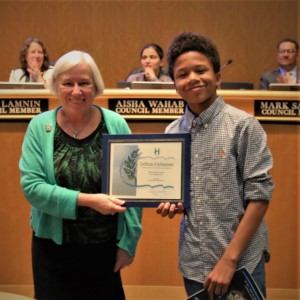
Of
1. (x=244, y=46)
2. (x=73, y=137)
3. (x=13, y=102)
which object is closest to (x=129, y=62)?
(x=244, y=46)

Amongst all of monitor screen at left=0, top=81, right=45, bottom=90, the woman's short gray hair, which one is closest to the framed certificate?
the woman's short gray hair

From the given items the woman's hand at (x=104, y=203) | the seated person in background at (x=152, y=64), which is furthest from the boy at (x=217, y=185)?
the seated person in background at (x=152, y=64)

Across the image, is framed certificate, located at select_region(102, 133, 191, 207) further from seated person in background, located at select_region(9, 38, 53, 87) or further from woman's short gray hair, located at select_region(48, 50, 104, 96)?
seated person in background, located at select_region(9, 38, 53, 87)

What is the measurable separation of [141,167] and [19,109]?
4.99 ft

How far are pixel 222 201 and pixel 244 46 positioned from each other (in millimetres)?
5755

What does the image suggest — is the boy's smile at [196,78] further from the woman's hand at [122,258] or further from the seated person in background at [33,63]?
the seated person in background at [33,63]

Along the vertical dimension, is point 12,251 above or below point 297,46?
below

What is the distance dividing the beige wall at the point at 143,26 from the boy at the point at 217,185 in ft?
18.1

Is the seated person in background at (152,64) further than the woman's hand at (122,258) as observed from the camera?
Yes

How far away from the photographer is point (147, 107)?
2.89 meters

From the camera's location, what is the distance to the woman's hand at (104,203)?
5.29 ft

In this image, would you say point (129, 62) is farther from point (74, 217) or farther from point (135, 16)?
point (74, 217)

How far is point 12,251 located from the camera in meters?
3.00

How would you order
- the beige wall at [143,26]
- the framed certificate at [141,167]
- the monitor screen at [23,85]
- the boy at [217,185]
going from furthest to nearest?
the beige wall at [143,26]
the monitor screen at [23,85]
the framed certificate at [141,167]
the boy at [217,185]
